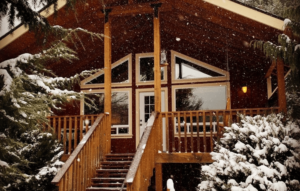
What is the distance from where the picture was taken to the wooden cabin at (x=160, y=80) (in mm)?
7486

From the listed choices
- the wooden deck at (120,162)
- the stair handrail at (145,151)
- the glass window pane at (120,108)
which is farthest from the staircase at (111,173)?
the glass window pane at (120,108)

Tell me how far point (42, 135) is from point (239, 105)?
627cm

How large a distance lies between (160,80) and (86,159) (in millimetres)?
2805

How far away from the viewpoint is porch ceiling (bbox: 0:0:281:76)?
822 centimetres

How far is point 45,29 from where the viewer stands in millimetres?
3861

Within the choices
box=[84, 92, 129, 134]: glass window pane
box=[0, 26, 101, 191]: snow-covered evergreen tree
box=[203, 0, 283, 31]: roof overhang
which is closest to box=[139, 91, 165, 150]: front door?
box=[84, 92, 129, 134]: glass window pane

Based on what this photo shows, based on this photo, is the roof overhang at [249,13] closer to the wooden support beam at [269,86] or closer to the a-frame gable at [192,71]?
the a-frame gable at [192,71]

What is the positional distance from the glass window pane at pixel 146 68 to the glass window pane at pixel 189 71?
1.98 feet

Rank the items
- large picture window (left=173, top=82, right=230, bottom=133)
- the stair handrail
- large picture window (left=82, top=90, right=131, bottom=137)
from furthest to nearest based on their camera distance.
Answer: large picture window (left=82, top=90, right=131, bottom=137) → large picture window (left=173, top=82, right=230, bottom=133) → the stair handrail

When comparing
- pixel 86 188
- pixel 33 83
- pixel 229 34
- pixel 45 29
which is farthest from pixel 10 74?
pixel 229 34

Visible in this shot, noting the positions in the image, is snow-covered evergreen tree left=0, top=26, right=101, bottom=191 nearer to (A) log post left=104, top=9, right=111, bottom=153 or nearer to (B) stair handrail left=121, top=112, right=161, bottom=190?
(B) stair handrail left=121, top=112, right=161, bottom=190

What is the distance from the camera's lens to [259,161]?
5457 millimetres

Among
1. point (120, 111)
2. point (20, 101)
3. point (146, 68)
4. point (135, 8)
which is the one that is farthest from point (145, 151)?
point (146, 68)

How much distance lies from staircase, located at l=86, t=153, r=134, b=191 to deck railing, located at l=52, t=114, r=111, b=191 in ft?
0.51
